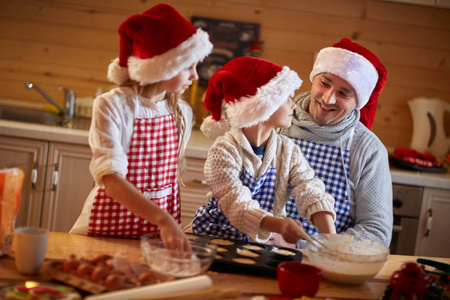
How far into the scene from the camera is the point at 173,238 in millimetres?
1185

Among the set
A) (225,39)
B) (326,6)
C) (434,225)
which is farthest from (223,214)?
(326,6)

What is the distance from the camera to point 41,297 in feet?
3.08

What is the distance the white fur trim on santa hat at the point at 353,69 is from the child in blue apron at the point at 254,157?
12.0 inches

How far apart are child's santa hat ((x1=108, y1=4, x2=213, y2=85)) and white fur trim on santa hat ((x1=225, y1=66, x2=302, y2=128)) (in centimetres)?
24

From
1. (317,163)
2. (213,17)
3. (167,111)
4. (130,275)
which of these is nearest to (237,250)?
(130,275)

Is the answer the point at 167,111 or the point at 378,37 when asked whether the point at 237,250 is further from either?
the point at 378,37

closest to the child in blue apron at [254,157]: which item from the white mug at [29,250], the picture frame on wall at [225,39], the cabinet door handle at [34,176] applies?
the white mug at [29,250]

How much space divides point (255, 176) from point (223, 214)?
0.15 metres

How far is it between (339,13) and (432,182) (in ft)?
3.64

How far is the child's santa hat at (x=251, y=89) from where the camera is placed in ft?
5.24

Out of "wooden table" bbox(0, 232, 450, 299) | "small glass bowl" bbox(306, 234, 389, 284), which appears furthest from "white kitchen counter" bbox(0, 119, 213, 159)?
"small glass bowl" bbox(306, 234, 389, 284)

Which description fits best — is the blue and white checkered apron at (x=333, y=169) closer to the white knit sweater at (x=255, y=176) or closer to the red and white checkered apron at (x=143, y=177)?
the white knit sweater at (x=255, y=176)

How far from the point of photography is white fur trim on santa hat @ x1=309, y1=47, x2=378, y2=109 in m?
1.90

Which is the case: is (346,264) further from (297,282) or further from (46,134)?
(46,134)
